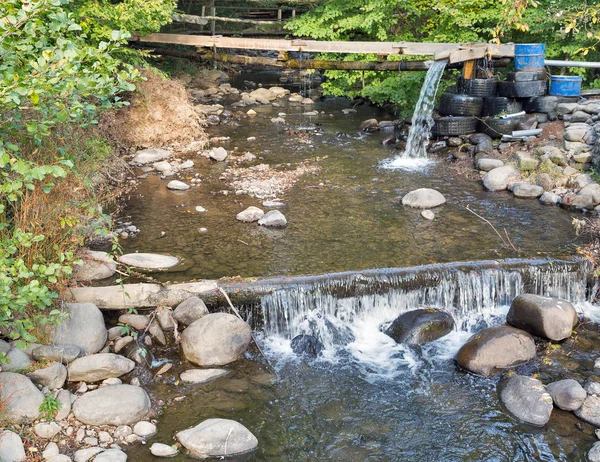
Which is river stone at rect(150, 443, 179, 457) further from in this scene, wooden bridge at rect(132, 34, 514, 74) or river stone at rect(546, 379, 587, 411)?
wooden bridge at rect(132, 34, 514, 74)

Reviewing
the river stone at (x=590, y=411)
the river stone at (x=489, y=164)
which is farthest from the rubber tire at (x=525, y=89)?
the river stone at (x=590, y=411)

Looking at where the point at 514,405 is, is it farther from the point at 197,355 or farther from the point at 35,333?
the point at 35,333

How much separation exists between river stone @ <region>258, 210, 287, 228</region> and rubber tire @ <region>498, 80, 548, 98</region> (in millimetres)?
6273

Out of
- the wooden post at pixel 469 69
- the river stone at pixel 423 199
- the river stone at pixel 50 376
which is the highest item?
the wooden post at pixel 469 69

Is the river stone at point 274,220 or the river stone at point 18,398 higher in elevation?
the river stone at point 274,220

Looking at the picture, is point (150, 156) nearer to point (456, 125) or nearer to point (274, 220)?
point (274, 220)

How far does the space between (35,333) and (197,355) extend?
160cm

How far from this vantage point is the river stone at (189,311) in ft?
22.2

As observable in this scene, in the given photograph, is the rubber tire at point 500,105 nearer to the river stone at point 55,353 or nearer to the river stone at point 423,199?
the river stone at point 423,199

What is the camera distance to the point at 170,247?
8195 mm

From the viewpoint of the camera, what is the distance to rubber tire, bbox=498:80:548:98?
40.8 ft

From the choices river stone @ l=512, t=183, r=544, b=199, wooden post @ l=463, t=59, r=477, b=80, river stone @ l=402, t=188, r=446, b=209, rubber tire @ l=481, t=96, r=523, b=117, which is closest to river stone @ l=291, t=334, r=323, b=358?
river stone @ l=402, t=188, r=446, b=209

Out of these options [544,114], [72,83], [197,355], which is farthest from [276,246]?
[544,114]

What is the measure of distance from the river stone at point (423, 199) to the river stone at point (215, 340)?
13.9 ft
